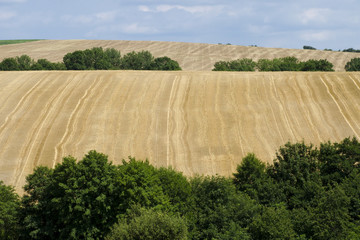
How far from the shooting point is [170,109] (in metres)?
68.2

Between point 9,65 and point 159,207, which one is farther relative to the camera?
point 9,65

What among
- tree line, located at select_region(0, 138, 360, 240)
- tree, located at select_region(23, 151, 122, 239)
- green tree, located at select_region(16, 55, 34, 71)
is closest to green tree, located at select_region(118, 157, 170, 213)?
tree line, located at select_region(0, 138, 360, 240)

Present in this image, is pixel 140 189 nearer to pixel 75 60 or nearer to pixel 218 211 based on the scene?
pixel 218 211

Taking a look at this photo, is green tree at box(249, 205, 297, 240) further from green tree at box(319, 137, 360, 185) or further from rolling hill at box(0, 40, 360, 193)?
rolling hill at box(0, 40, 360, 193)

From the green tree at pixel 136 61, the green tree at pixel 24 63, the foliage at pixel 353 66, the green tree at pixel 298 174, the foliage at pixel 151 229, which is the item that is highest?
the foliage at pixel 151 229

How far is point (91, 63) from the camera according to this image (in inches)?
5128

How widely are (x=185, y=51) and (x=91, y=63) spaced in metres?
41.4

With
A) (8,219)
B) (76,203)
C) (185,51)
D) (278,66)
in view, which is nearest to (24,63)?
(185,51)

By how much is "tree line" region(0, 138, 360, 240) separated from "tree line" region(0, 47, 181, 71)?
81033mm

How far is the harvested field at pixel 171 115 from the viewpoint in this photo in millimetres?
56812

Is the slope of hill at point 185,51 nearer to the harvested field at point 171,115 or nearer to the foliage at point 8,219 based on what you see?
the harvested field at point 171,115

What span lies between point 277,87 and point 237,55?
80.7 m

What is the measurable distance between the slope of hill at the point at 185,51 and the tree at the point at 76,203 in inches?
3855

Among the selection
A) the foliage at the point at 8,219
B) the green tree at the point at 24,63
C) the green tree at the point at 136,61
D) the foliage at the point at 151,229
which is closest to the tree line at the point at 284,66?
the green tree at the point at 136,61
